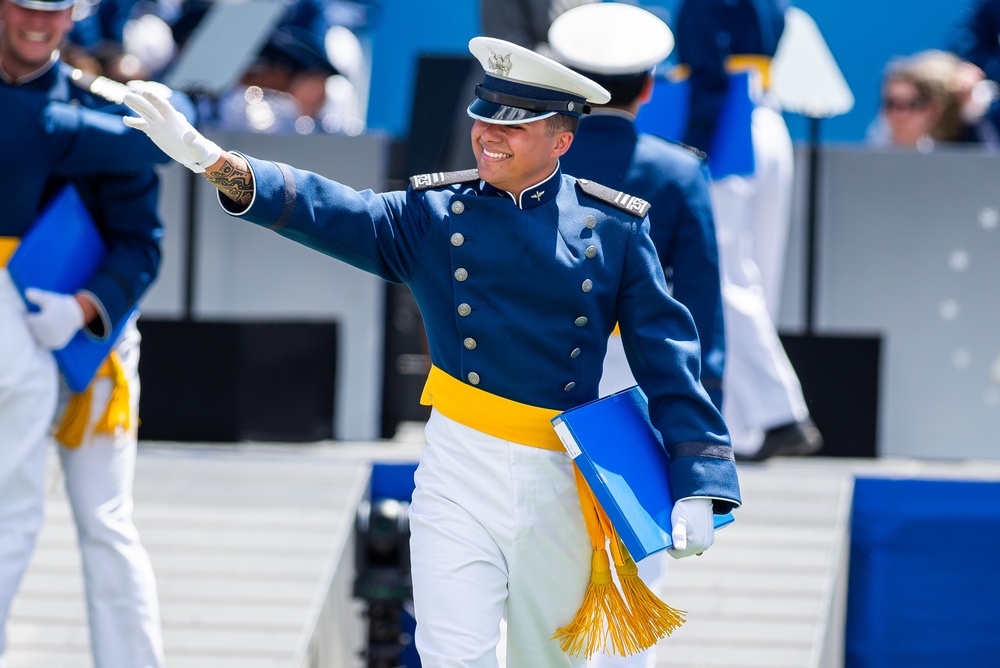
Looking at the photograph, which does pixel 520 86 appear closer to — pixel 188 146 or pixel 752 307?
pixel 188 146

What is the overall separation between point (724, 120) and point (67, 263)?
2375mm

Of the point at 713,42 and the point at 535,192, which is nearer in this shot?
the point at 535,192

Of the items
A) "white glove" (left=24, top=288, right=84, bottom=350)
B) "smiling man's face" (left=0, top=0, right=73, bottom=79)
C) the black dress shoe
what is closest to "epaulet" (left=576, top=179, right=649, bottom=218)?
"white glove" (left=24, top=288, right=84, bottom=350)

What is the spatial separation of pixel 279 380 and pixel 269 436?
8.6 inches

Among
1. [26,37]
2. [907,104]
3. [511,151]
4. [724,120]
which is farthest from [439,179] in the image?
[907,104]

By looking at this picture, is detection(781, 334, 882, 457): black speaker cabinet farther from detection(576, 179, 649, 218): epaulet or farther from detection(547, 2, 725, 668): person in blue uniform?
detection(576, 179, 649, 218): epaulet

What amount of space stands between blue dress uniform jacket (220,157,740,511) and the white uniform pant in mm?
1306

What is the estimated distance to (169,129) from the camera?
3.08 metres

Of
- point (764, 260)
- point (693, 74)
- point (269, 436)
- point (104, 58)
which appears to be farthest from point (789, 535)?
point (104, 58)

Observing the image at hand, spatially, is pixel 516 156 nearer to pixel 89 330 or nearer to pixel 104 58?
pixel 89 330

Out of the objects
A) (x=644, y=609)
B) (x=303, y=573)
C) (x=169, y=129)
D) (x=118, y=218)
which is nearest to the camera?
(x=169, y=129)

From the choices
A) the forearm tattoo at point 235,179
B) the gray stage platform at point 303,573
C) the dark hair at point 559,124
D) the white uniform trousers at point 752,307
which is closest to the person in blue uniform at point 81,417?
the gray stage platform at point 303,573

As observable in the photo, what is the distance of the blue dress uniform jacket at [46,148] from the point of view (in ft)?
14.2

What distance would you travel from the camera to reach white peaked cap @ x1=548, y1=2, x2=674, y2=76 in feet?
13.6
